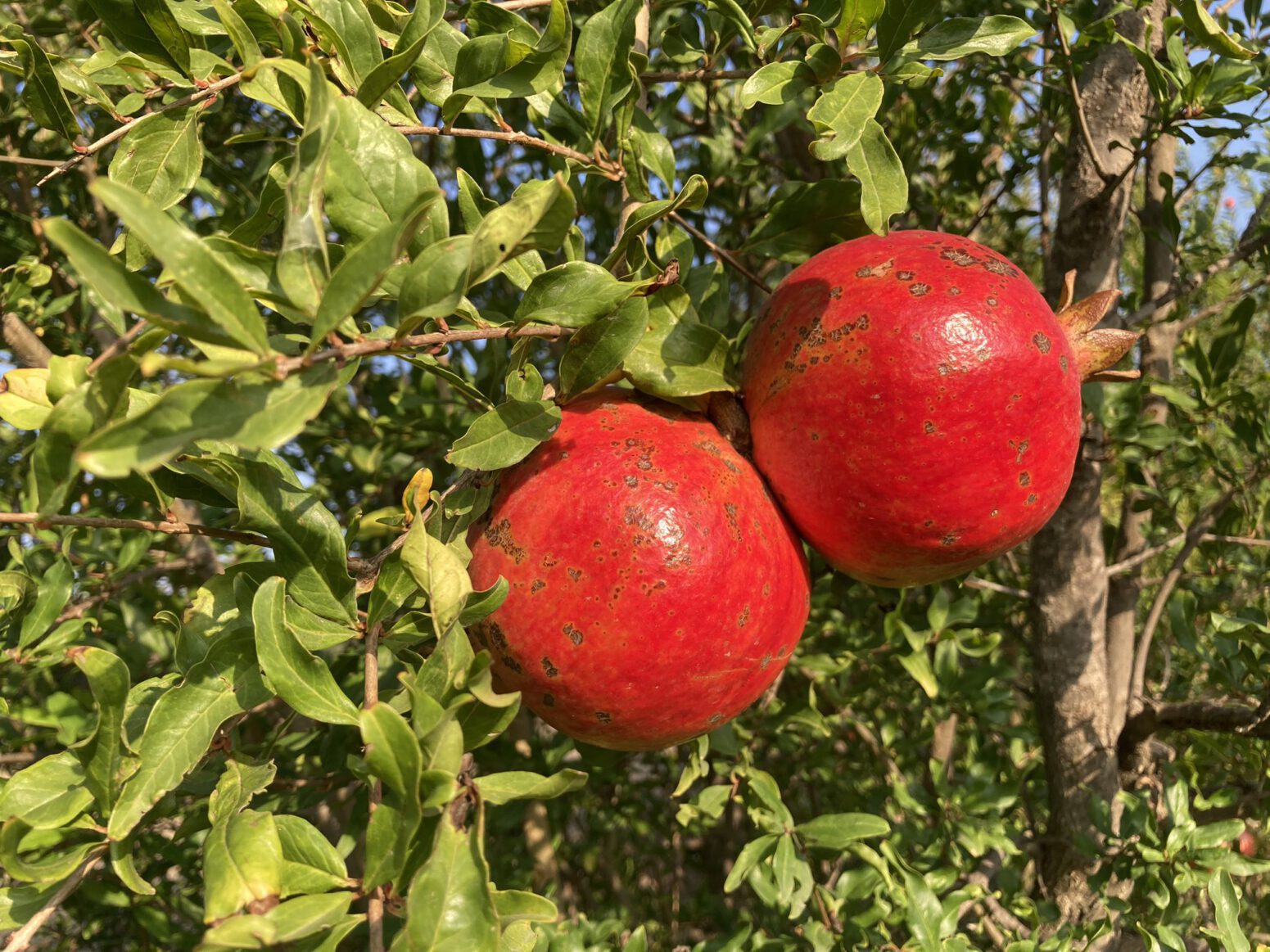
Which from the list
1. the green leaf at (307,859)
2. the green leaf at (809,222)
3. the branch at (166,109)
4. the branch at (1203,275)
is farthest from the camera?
the branch at (1203,275)

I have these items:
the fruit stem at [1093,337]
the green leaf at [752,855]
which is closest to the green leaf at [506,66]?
the fruit stem at [1093,337]

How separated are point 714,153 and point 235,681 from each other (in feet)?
4.28

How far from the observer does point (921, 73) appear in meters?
0.91

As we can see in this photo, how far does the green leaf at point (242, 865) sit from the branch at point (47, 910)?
0.15 meters

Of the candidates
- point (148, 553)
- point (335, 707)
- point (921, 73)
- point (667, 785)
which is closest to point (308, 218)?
point (335, 707)

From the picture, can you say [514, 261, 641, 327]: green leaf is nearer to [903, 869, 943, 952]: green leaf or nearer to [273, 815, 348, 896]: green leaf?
[273, 815, 348, 896]: green leaf

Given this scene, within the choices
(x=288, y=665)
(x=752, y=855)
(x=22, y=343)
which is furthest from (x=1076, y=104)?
(x=22, y=343)

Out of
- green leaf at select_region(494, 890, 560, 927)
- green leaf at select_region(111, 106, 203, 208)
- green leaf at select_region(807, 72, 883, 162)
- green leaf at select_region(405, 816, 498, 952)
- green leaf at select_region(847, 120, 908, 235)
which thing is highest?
green leaf at select_region(111, 106, 203, 208)

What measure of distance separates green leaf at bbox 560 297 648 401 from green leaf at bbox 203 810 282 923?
0.48 metres

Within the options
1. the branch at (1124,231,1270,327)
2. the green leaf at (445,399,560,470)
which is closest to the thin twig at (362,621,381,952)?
the green leaf at (445,399,560,470)

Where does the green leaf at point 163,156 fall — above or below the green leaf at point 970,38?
above

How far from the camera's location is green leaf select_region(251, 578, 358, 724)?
69 centimetres

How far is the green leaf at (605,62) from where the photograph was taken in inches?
37.4

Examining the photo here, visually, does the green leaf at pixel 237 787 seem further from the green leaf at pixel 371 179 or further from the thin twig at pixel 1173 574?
the thin twig at pixel 1173 574
